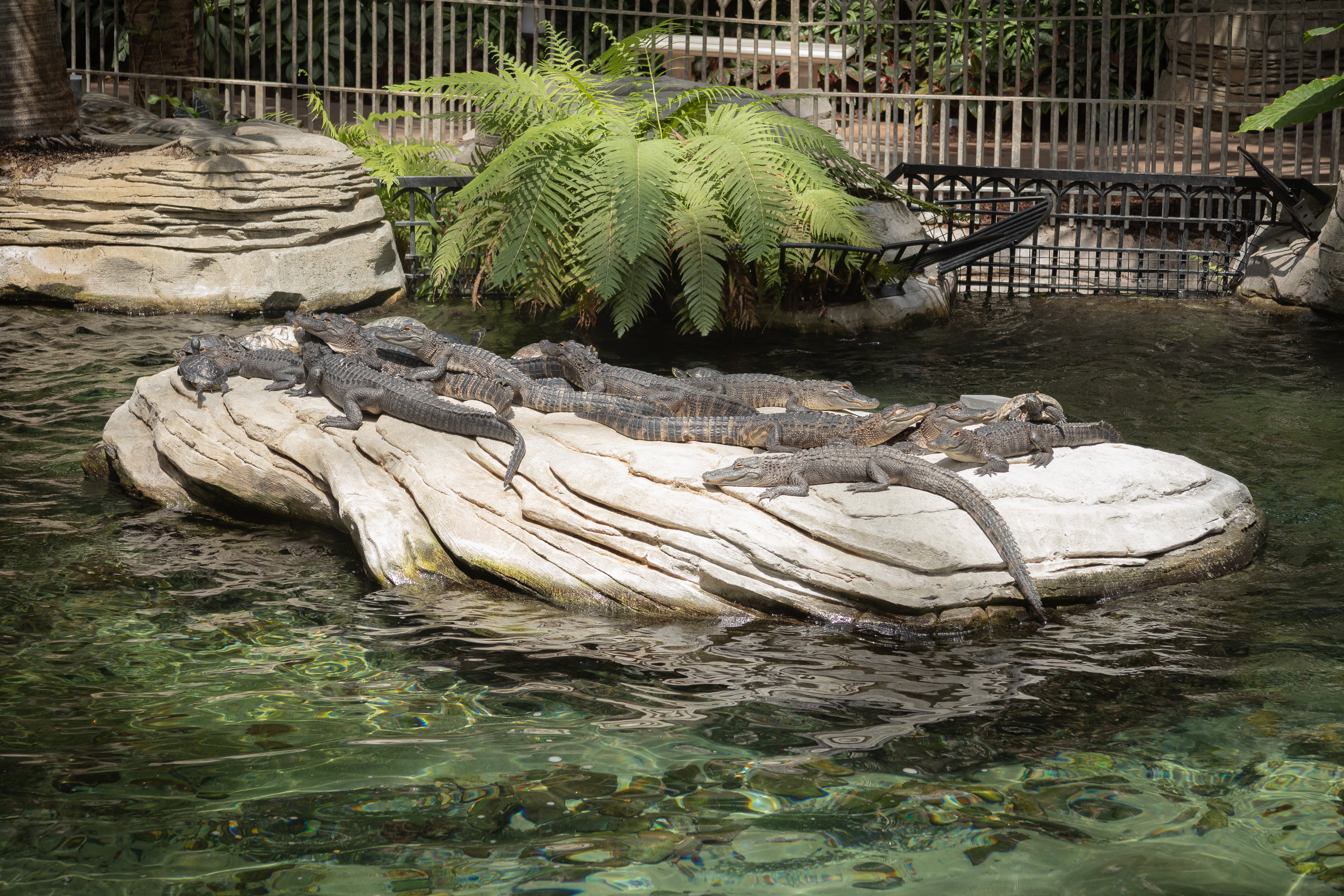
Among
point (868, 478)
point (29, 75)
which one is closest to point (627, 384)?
point (868, 478)

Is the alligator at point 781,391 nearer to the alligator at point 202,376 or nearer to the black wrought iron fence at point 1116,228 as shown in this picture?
the alligator at point 202,376

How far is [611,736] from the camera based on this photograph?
3.97m

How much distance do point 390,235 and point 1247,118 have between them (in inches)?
333

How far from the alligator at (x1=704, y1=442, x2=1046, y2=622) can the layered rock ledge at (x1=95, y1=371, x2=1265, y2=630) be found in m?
0.04

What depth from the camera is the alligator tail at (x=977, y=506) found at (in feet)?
16.0

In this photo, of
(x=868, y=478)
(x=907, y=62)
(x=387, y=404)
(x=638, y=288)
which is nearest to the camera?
(x=868, y=478)

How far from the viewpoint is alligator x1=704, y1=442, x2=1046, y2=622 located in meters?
4.95

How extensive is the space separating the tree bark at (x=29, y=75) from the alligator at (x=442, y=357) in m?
6.31

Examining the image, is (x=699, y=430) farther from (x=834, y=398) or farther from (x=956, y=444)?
(x=834, y=398)

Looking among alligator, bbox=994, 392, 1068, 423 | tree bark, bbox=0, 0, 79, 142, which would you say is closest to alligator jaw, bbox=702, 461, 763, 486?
alligator, bbox=994, 392, 1068, 423

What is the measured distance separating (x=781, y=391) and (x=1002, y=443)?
5.79ft

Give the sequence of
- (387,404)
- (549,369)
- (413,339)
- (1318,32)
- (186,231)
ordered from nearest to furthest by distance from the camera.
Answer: (387,404) < (413,339) < (549,369) < (186,231) < (1318,32)

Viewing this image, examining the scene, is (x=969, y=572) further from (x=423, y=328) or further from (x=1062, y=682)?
(x=423, y=328)

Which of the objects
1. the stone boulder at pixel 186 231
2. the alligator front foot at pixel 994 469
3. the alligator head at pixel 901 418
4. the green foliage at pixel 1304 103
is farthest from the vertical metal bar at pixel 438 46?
the alligator front foot at pixel 994 469
